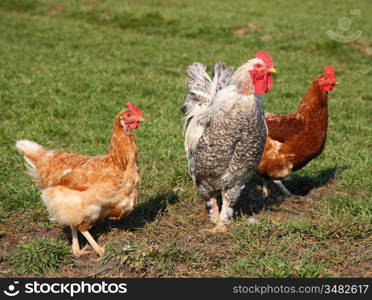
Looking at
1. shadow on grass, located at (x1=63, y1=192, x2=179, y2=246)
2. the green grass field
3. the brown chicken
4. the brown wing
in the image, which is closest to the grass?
the green grass field

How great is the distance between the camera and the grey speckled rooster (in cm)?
470

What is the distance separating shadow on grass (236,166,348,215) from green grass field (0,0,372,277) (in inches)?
1.3

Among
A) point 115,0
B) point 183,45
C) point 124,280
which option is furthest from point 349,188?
point 115,0

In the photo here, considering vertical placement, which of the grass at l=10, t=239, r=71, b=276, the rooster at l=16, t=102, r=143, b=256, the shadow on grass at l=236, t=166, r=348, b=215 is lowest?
the shadow on grass at l=236, t=166, r=348, b=215

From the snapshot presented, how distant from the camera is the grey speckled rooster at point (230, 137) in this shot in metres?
4.70

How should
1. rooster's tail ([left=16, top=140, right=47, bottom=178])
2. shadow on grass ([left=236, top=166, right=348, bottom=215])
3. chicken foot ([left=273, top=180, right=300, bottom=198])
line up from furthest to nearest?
chicken foot ([left=273, top=180, right=300, bottom=198])
shadow on grass ([left=236, top=166, right=348, bottom=215])
rooster's tail ([left=16, top=140, right=47, bottom=178])

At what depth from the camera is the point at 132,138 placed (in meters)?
4.80

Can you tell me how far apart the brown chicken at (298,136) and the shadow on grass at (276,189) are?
12.7 inches

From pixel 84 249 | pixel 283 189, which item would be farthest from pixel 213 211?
pixel 84 249

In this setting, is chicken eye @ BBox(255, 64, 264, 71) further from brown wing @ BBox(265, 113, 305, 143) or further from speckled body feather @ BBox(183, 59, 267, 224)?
brown wing @ BBox(265, 113, 305, 143)

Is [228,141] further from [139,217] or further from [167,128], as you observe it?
[167,128]

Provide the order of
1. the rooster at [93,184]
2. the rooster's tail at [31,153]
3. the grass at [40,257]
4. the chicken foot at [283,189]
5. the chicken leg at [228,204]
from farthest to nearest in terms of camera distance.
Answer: the chicken foot at [283,189]
the chicken leg at [228,204]
the rooster's tail at [31,153]
the rooster at [93,184]
the grass at [40,257]

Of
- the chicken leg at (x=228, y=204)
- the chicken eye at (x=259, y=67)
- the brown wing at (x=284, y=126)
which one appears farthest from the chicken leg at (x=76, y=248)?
the brown wing at (x=284, y=126)

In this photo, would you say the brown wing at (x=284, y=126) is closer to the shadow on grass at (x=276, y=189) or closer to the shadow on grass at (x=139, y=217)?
the shadow on grass at (x=276, y=189)
